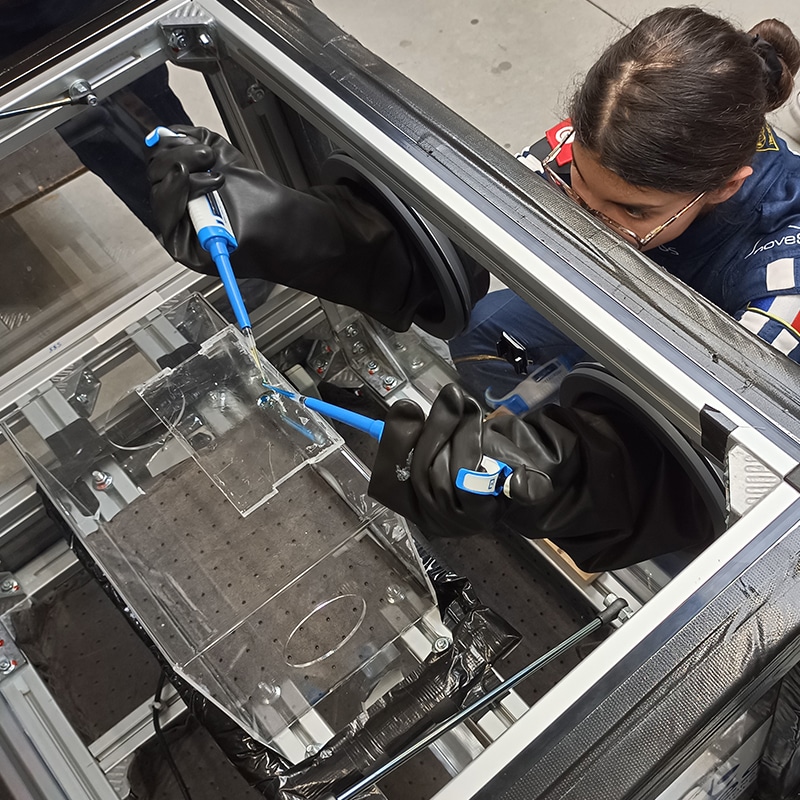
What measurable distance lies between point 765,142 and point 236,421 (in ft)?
2.77

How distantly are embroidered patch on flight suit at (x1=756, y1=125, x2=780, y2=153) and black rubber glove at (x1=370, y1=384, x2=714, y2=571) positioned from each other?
1.77 ft

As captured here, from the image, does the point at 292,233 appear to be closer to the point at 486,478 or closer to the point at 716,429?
the point at 486,478

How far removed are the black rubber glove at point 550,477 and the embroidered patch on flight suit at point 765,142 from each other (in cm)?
54

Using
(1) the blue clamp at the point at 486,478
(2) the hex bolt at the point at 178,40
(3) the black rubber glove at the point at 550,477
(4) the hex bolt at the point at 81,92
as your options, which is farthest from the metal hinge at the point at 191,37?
(1) the blue clamp at the point at 486,478

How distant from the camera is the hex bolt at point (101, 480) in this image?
1.12 meters

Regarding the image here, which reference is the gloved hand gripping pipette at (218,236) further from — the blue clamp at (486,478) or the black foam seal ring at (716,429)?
the black foam seal ring at (716,429)

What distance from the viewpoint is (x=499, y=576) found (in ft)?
4.02

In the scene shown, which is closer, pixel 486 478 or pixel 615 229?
pixel 486 478

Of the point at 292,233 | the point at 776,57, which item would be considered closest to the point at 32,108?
the point at 292,233

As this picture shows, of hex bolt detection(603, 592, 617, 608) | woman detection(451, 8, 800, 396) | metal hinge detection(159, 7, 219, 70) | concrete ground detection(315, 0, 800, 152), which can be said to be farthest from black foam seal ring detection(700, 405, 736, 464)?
concrete ground detection(315, 0, 800, 152)

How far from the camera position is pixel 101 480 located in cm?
113

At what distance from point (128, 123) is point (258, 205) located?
23 cm

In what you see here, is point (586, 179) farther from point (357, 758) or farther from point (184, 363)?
point (357, 758)

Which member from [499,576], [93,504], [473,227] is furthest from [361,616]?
[473,227]
